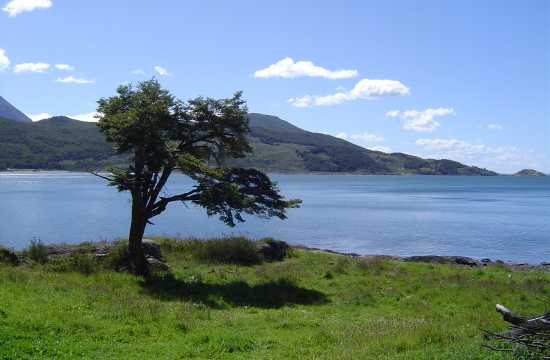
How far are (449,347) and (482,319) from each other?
6.45 meters

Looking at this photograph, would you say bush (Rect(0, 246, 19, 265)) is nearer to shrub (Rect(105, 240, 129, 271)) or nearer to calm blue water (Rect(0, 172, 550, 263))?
shrub (Rect(105, 240, 129, 271))

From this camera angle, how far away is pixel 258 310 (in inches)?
771

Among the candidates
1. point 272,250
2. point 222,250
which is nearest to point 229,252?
point 222,250

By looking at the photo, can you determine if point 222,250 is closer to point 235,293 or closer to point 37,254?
point 235,293

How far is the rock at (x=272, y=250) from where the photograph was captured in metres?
32.7

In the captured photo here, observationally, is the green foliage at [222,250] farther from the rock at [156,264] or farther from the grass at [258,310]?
the rock at [156,264]

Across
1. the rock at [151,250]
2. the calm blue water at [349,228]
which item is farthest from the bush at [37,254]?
the calm blue water at [349,228]

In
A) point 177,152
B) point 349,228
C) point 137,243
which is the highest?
point 177,152

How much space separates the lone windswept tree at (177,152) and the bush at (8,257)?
216 inches

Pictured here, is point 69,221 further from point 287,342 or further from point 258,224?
point 287,342

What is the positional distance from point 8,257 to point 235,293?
11.9m

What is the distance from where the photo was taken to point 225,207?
26.7 meters

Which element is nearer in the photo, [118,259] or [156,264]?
[118,259]

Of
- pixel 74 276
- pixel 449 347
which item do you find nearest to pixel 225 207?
pixel 74 276
